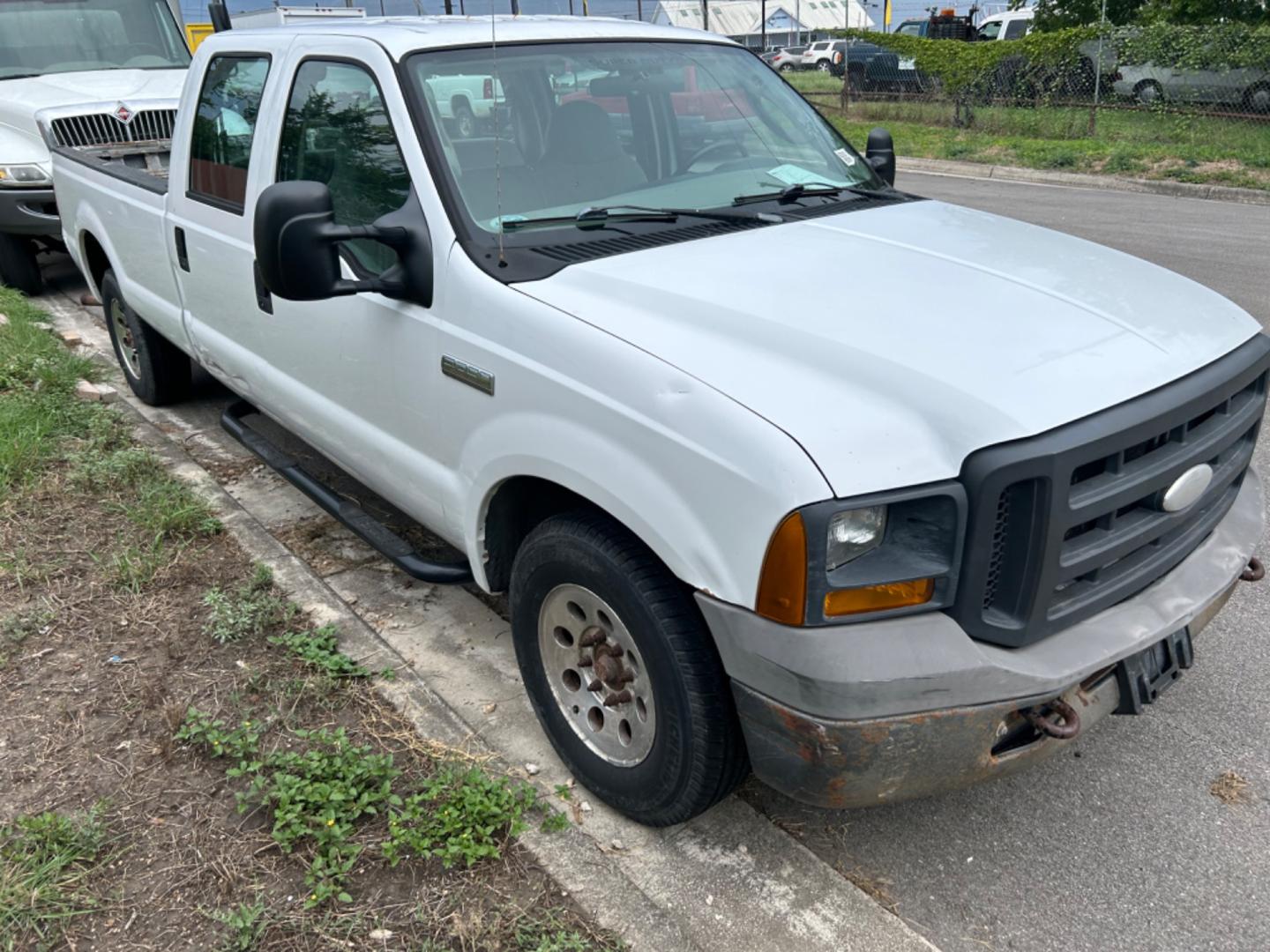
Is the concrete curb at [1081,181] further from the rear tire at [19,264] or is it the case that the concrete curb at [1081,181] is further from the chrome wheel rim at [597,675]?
the chrome wheel rim at [597,675]

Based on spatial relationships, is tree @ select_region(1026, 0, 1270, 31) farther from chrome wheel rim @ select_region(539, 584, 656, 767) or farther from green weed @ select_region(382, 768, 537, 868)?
green weed @ select_region(382, 768, 537, 868)

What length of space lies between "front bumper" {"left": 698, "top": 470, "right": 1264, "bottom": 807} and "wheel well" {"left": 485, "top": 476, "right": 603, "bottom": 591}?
77 cm

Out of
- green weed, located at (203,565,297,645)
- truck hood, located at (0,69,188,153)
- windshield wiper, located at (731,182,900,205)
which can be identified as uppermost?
truck hood, located at (0,69,188,153)

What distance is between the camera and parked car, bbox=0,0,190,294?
7918 mm

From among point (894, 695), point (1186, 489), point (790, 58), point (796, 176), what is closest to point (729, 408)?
point (894, 695)

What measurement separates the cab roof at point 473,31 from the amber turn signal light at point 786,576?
6.31ft

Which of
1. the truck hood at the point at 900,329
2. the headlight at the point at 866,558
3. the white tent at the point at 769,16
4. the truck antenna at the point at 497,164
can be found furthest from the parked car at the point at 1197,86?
the white tent at the point at 769,16

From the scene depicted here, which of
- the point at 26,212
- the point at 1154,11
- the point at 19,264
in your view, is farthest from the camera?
the point at 1154,11

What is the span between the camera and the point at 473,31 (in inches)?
135

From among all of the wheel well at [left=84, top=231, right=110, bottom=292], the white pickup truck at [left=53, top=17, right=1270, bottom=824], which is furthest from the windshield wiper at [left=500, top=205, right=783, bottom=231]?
the wheel well at [left=84, top=231, right=110, bottom=292]

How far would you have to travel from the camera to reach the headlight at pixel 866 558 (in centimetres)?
204

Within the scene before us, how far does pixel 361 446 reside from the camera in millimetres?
3533

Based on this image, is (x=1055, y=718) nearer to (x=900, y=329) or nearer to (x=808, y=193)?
(x=900, y=329)

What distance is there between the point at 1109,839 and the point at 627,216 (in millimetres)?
2161
